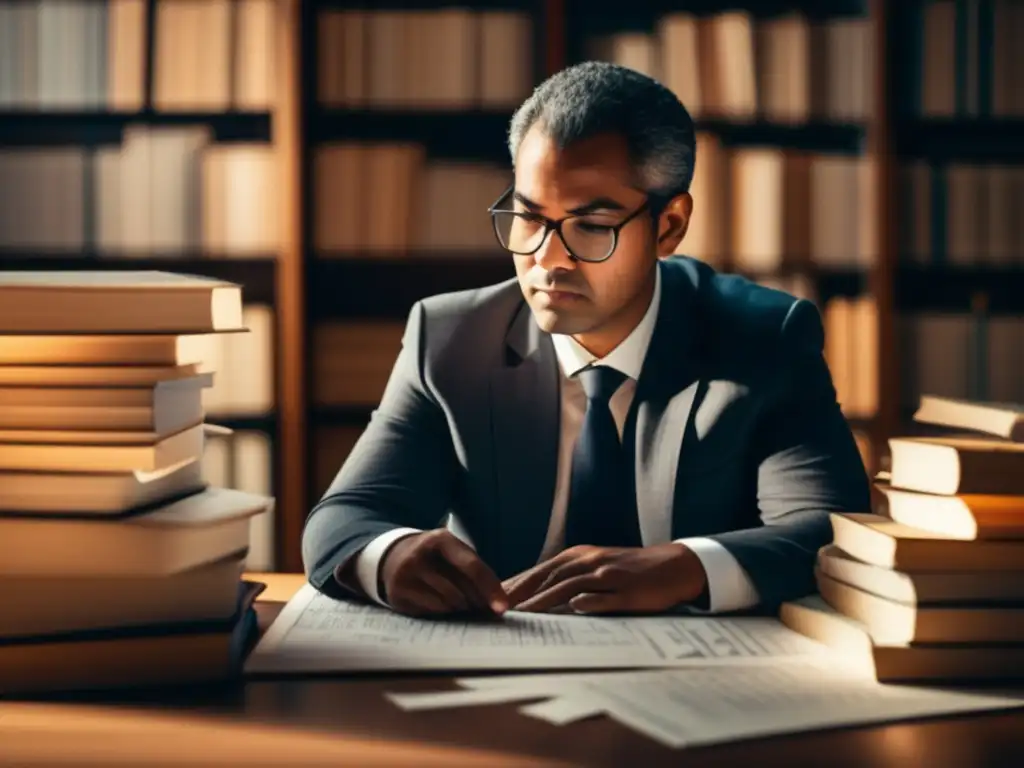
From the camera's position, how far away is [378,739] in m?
0.74

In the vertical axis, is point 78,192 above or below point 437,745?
above

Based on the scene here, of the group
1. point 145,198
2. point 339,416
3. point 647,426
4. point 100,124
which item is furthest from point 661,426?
point 100,124

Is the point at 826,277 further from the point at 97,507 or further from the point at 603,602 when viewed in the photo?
the point at 97,507

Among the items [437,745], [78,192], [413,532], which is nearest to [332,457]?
[78,192]

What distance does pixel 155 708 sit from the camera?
2.66ft

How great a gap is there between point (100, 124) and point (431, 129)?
85cm

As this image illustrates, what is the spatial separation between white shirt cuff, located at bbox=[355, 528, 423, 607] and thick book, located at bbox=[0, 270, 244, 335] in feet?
1.09

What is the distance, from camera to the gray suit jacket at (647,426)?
4.67 ft

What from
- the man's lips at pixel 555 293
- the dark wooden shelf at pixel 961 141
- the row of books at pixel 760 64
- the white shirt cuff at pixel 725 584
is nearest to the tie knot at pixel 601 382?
the man's lips at pixel 555 293

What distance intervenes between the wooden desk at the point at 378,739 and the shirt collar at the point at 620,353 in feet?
2.52

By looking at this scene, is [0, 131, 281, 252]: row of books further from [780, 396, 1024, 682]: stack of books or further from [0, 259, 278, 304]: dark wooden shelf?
[780, 396, 1024, 682]: stack of books

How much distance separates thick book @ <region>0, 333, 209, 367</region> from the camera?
88cm

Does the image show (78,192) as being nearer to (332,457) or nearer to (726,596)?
(332,457)

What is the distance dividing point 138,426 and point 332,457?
7.11ft
